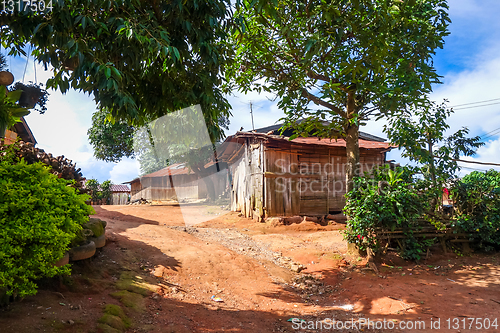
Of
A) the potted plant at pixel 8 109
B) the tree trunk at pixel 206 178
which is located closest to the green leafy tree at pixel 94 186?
the tree trunk at pixel 206 178

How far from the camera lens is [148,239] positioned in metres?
7.68

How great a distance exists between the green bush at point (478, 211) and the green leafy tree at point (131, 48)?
6.38 metres

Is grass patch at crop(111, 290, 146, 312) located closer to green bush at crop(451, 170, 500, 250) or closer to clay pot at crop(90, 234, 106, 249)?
clay pot at crop(90, 234, 106, 249)

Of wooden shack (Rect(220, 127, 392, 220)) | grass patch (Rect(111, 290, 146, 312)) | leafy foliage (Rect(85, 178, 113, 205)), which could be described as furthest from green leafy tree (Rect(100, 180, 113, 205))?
grass patch (Rect(111, 290, 146, 312))

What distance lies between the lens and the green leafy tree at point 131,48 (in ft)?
11.7

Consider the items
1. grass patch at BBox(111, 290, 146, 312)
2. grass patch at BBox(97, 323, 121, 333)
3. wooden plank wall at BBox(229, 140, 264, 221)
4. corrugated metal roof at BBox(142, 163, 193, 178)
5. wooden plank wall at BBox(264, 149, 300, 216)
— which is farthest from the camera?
corrugated metal roof at BBox(142, 163, 193, 178)

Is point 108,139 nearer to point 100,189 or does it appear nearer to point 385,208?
point 100,189

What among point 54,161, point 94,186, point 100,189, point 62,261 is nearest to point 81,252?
point 62,261

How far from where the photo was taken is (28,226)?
3.28 m

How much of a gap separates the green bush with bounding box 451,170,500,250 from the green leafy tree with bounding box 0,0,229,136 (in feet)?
20.9

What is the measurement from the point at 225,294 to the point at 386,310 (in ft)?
9.04

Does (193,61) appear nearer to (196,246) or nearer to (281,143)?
(196,246)

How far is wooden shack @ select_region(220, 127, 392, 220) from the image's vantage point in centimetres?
1259

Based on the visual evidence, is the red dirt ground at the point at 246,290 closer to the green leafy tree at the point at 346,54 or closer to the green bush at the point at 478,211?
the green bush at the point at 478,211
